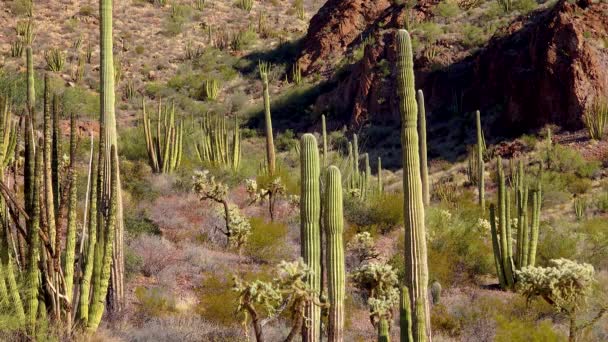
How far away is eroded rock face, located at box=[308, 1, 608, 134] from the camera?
2583cm

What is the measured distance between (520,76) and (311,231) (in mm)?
22550

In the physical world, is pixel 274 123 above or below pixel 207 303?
above

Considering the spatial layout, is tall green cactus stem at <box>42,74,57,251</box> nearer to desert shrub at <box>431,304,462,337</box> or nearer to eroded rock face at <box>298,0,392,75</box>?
desert shrub at <box>431,304,462,337</box>

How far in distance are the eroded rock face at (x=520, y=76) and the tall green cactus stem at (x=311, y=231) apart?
2006 centimetres

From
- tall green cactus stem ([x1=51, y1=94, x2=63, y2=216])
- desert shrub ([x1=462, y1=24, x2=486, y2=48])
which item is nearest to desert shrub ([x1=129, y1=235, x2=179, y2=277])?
tall green cactus stem ([x1=51, y1=94, x2=63, y2=216])

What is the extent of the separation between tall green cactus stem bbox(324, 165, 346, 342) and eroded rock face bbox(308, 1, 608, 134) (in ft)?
66.3

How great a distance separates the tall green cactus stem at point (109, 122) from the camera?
30.2 feet

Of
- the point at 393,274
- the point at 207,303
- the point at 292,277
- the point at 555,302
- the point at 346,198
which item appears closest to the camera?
the point at 292,277

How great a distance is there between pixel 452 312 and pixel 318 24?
33.3 meters

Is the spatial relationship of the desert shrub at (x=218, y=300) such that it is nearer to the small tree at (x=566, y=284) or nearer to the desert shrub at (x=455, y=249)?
the desert shrub at (x=455, y=249)

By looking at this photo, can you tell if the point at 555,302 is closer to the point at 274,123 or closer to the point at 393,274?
the point at 393,274

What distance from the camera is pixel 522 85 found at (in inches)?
1098

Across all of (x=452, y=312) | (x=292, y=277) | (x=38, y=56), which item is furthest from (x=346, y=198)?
(x=38, y=56)

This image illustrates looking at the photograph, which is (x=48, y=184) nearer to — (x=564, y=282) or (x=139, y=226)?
(x=564, y=282)
